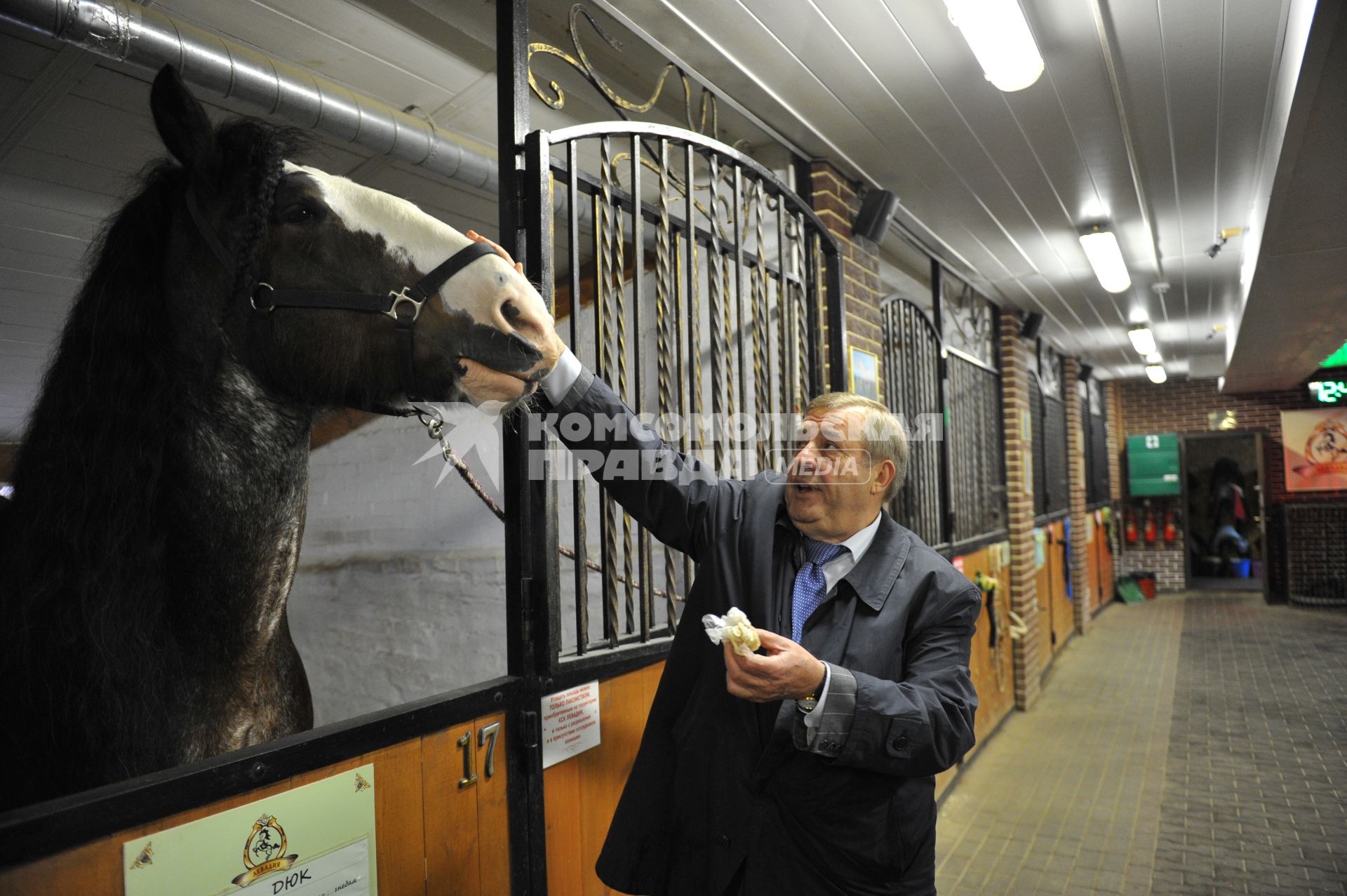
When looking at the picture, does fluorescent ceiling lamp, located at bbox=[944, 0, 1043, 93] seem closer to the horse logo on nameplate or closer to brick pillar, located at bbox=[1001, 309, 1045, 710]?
the horse logo on nameplate

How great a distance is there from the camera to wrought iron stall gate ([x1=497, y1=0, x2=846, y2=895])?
170cm

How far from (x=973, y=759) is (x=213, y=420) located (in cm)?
469

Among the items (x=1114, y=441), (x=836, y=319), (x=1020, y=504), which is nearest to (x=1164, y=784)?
(x=1020, y=504)

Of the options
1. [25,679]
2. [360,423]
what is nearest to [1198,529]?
[360,423]

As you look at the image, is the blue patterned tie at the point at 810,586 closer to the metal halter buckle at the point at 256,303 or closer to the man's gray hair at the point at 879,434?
the man's gray hair at the point at 879,434

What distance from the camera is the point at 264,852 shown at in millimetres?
1197

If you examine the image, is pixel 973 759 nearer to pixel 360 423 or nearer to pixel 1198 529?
pixel 360 423

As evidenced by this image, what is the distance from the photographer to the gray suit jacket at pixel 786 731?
52.8 inches

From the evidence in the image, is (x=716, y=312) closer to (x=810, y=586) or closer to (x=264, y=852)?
(x=810, y=586)

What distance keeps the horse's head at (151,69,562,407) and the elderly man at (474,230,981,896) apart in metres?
0.29

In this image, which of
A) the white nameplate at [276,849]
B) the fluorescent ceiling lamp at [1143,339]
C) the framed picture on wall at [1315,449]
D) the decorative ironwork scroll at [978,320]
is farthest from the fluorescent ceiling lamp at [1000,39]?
the framed picture on wall at [1315,449]

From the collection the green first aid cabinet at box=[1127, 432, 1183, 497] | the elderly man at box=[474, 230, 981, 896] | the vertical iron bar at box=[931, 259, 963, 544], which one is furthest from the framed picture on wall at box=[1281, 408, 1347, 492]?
the elderly man at box=[474, 230, 981, 896]

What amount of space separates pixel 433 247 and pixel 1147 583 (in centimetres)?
1259

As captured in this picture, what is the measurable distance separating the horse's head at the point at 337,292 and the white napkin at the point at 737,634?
1.67 feet
